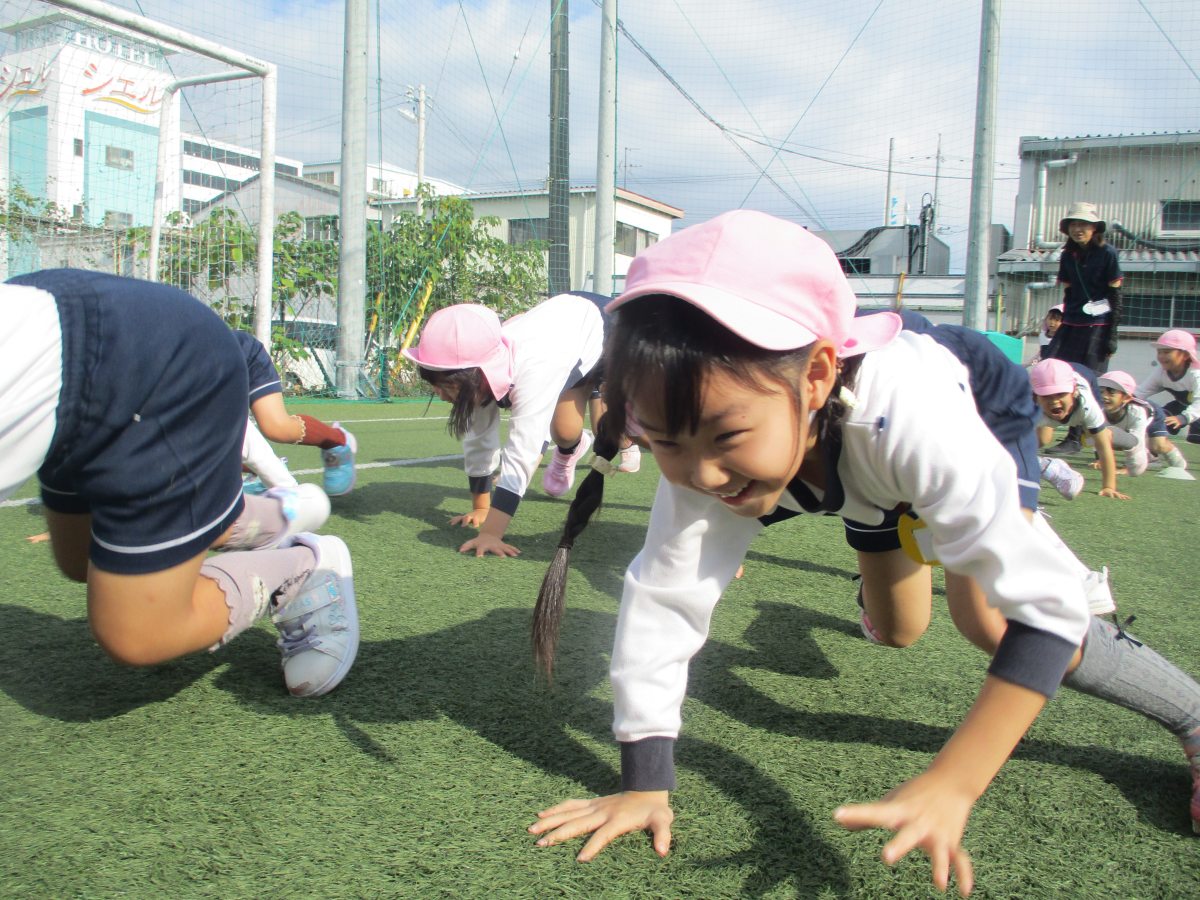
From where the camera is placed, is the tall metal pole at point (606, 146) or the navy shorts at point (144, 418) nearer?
the navy shorts at point (144, 418)

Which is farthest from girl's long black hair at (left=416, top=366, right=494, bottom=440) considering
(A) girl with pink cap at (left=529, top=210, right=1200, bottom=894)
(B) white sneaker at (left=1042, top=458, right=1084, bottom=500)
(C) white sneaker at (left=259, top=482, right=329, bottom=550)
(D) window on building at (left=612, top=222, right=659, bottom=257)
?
(D) window on building at (left=612, top=222, right=659, bottom=257)

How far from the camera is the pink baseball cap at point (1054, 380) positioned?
5.30 meters

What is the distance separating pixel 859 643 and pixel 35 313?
7.03 feet

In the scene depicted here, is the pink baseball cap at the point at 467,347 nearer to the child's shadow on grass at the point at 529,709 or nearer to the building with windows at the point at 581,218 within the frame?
the child's shadow on grass at the point at 529,709

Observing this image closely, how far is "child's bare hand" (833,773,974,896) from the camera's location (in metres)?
1.13

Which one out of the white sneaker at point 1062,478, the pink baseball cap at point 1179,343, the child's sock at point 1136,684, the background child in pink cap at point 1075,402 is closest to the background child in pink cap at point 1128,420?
the background child in pink cap at point 1075,402

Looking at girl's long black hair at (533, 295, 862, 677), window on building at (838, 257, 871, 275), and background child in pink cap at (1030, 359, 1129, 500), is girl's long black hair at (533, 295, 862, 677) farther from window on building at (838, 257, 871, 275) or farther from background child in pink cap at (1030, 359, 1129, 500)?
window on building at (838, 257, 871, 275)

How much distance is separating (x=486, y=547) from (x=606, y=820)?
2.10m

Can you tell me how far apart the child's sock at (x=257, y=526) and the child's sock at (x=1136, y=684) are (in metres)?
2.02

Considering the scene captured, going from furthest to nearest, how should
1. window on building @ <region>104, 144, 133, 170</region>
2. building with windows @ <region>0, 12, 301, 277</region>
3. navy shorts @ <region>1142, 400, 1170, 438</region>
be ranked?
window on building @ <region>104, 144, 133, 170</region> → building with windows @ <region>0, 12, 301, 277</region> → navy shorts @ <region>1142, 400, 1170, 438</region>

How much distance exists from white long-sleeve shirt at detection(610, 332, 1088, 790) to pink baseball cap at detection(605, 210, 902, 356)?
0.51 ft

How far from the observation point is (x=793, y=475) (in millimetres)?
1446

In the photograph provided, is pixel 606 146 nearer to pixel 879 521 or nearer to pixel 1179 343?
pixel 1179 343

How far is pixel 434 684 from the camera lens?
2160mm
